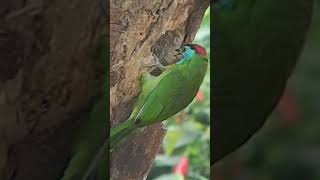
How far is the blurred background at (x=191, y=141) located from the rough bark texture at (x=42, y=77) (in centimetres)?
21

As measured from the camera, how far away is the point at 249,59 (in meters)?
1.39

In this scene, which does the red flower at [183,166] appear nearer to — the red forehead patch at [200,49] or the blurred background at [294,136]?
the blurred background at [294,136]

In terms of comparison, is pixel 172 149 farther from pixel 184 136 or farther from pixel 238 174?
pixel 238 174

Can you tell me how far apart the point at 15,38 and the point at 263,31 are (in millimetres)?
544

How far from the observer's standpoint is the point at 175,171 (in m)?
1.42

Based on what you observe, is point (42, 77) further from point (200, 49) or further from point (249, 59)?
point (249, 59)

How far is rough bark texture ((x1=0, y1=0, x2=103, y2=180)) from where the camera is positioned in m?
1.39

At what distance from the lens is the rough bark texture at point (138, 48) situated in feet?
4.69

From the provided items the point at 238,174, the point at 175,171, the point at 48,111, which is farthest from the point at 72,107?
the point at 238,174

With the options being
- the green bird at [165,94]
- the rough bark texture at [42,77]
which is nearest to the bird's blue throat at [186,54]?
the green bird at [165,94]

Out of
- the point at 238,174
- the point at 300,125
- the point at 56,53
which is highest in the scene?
the point at 56,53

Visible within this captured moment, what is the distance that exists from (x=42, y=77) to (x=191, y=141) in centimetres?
36

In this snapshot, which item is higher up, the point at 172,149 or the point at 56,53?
the point at 56,53

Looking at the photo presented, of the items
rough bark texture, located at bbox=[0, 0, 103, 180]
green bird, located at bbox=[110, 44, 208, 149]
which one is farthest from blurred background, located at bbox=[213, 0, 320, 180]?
rough bark texture, located at bbox=[0, 0, 103, 180]
